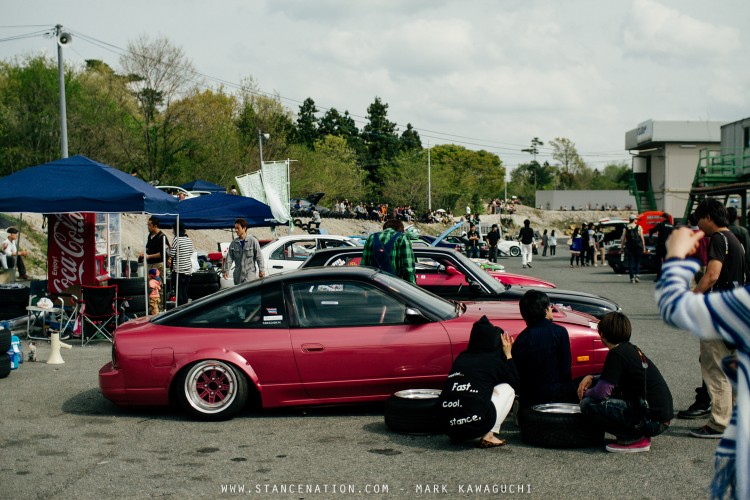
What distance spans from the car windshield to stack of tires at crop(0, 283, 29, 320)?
310 inches

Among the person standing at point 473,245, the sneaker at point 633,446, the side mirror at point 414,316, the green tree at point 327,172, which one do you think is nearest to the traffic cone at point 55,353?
the side mirror at point 414,316

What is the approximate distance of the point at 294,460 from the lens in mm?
5938

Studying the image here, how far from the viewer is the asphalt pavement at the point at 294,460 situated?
5.27 metres

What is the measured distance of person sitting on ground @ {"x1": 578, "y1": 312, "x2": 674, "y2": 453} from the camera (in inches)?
233

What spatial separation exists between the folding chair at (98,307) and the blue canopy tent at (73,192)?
1162mm

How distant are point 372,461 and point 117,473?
1.79 m

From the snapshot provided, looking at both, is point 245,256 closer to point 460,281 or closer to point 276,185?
point 460,281

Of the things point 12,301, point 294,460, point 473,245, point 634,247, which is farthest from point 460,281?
point 473,245

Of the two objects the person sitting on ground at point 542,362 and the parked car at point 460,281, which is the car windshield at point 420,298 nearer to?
the person sitting on ground at point 542,362

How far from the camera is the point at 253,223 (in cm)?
1834

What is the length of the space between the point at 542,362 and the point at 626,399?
749 mm

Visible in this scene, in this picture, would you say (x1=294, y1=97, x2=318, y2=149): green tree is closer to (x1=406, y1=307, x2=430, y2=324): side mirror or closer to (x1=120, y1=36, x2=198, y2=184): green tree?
(x1=120, y1=36, x2=198, y2=184): green tree

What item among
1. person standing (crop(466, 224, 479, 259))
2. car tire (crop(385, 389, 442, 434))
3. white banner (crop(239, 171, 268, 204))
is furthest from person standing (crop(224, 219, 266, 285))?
person standing (crop(466, 224, 479, 259))

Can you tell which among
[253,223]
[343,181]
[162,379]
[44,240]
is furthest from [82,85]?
[162,379]
